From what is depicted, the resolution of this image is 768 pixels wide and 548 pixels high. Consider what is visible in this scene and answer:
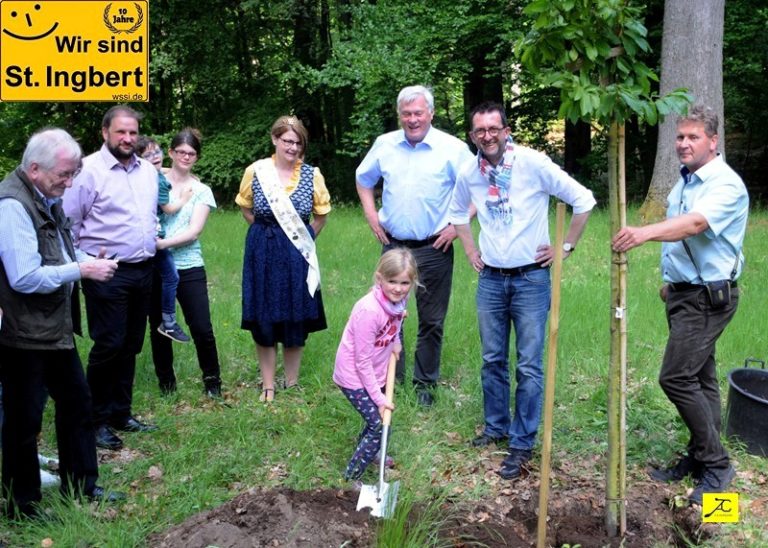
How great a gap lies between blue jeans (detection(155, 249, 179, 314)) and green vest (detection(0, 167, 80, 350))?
1.45 metres

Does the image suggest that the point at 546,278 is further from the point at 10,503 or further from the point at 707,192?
the point at 10,503

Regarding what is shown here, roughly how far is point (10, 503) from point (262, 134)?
16.8 metres

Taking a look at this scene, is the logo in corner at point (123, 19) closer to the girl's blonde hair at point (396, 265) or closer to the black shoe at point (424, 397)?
the black shoe at point (424, 397)

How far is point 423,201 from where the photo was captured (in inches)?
215

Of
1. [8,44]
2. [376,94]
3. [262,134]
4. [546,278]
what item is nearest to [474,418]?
[546,278]

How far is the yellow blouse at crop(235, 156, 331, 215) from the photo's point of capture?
569cm

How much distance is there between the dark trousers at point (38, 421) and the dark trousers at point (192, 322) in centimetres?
156

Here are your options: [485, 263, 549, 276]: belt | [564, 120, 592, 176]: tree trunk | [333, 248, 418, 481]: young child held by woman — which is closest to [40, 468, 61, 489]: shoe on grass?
[333, 248, 418, 481]: young child held by woman

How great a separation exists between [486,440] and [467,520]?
97 centimetres

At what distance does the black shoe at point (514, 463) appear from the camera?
181 inches

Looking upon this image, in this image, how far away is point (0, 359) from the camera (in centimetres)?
386

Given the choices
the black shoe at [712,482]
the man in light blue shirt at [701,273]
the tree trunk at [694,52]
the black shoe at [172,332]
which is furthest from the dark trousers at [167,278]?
the tree trunk at [694,52]

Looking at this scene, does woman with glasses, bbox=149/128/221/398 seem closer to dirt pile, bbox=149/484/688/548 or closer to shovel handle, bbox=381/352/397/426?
dirt pile, bbox=149/484/688/548

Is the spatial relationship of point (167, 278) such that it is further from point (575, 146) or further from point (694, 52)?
point (575, 146)
